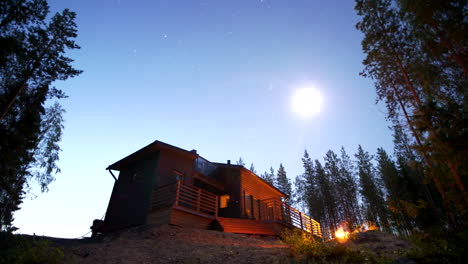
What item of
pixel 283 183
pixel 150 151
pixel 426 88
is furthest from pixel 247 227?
pixel 283 183

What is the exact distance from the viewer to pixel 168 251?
887 centimetres

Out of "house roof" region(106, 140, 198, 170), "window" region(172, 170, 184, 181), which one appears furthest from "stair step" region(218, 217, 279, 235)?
"house roof" region(106, 140, 198, 170)

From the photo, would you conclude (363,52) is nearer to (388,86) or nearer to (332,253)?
(388,86)

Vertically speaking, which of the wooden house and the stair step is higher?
the wooden house

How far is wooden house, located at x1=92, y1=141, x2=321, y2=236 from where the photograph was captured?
13.8 metres

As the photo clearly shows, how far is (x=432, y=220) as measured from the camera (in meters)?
25.2

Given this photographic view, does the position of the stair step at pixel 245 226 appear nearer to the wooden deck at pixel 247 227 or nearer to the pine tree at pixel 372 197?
the wooden deck at pixel 247 227

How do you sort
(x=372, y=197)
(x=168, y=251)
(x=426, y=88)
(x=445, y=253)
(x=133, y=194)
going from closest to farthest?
(x=445, y=253) → (x=168, y=251) → (x=426, y=88) → (x=133, y=194) → (x=372, y=197)

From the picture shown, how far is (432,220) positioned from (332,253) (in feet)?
82.8

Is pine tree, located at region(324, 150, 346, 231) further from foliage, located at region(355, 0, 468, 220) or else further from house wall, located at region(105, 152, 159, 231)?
house wall, located at region(105, 152, 159, 231)

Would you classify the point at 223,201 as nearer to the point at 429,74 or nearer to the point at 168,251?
the point at 168,251

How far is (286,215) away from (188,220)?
8880 millimetres

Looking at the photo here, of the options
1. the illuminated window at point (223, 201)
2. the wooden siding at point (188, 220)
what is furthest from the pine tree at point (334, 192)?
the wooden siding at point (188, 220)

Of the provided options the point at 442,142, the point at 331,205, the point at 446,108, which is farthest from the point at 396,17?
the point at 331,205
